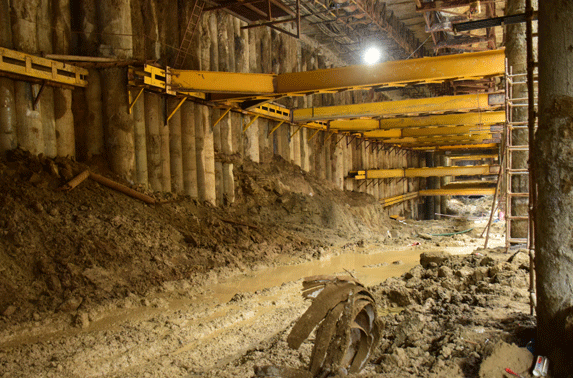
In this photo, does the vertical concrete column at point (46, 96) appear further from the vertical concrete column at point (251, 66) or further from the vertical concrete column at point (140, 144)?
the vertical concrete column at point (251, 66)

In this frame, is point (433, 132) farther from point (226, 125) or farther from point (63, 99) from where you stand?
point (63, 99)

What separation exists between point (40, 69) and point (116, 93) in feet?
5.47

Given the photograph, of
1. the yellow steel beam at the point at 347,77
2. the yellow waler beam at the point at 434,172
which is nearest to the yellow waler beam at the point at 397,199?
the yellow waler beam at the point at 434,172

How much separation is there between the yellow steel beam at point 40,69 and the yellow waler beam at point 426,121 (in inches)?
436

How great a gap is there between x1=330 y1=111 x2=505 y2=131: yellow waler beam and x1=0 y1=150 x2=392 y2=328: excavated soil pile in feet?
22.4

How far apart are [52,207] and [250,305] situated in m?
4.08

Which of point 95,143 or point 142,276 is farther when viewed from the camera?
point 95,143

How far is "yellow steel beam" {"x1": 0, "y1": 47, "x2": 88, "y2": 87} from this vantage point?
25.0ft

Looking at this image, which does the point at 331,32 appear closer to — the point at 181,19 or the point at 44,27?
the point at 181,19

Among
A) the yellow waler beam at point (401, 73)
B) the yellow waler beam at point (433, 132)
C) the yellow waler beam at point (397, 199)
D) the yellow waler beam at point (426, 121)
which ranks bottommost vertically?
the yellow waler beam at point (397, 199)

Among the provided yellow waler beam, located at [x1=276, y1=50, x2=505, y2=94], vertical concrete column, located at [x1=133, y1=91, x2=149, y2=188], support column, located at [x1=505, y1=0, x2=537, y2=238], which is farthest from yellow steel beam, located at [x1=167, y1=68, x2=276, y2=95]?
support column, located at [x1=505, y1=0, x2=537, y2=238]

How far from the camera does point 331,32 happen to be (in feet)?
60.4

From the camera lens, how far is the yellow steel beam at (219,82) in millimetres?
10047

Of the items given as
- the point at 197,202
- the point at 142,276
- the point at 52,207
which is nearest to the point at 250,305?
the point at 142,276
